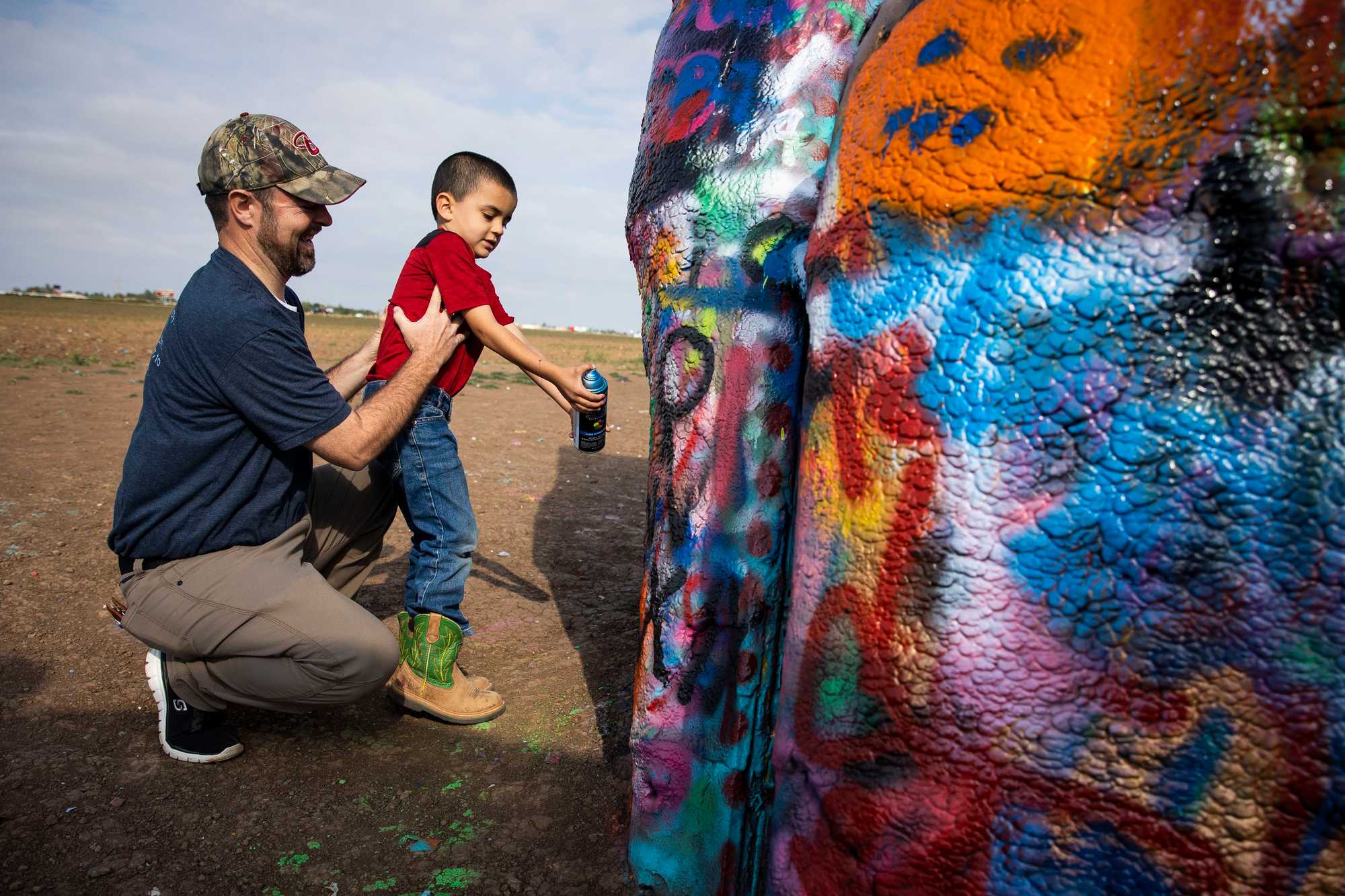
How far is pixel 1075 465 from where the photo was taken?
1.15 metres

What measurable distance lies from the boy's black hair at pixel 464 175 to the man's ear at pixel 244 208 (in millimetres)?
683

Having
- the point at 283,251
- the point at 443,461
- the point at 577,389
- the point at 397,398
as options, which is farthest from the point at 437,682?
the point at 283,251

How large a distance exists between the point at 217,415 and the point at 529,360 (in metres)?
0.90

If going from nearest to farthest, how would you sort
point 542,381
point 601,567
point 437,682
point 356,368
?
point 437,682 → point 542,381 → point 356,368 → point 601,567

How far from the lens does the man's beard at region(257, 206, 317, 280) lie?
2.42 metres

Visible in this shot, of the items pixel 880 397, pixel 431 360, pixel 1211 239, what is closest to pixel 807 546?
pixel 880 397

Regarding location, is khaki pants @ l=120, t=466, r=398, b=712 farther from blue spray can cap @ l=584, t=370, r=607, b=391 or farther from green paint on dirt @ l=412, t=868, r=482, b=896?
blue spray can cap @ l=584, t=370, r=607, b=391

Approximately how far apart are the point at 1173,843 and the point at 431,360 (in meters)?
2.19

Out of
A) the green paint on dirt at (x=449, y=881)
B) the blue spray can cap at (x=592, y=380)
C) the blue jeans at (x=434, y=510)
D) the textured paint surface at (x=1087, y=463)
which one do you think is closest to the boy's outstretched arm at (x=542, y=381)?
the blue spray can cap at (x=592, y=380)

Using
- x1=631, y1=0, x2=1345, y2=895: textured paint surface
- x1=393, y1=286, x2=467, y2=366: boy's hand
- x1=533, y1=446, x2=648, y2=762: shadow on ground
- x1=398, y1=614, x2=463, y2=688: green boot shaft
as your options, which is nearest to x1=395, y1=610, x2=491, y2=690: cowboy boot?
x1=398, y1=614, x2=463, y2=688: green boot shaft

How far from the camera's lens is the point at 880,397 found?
1.32m

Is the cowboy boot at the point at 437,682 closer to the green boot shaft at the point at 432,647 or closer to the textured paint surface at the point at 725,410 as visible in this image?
the green boot shaft at the point at 432,647

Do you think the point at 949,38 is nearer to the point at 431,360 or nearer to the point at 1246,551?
the point at 1246,551

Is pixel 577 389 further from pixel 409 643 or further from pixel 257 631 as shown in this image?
pixel 257 631
